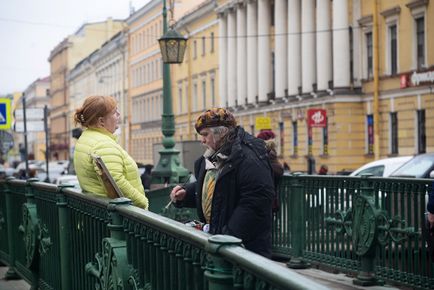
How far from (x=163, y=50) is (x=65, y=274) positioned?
470 inches

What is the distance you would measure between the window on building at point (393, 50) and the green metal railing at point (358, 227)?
3309cm

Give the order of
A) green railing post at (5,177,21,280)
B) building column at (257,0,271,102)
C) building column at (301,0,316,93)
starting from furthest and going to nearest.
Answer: building column at (257,0,271,102), building column at (301,0,316,93), green railing post at (5,177,21,280)

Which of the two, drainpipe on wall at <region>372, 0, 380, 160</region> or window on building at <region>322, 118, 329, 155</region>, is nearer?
drainpipe on wall at <region>372, 0, 380, 160</region>

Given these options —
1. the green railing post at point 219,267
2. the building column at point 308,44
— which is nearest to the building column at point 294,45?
the building column at point 308,44

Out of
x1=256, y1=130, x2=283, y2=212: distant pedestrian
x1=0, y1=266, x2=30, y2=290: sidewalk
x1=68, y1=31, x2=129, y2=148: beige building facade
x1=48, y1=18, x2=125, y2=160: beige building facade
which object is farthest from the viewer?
x1=48, y1=18, x2=125, y2=160: beige building facade

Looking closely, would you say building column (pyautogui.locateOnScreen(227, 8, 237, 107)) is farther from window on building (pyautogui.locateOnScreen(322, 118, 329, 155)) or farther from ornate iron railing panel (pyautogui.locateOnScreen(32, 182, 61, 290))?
ornate iron railing panel (pyautogui.locateOnScreen(32, 182, 61, 290))

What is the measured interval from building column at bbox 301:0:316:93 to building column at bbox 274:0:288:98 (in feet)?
11.9

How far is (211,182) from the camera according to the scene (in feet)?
19.0

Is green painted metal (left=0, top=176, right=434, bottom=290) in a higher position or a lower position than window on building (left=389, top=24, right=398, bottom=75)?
lower

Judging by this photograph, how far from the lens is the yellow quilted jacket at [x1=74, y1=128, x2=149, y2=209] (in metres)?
6.38

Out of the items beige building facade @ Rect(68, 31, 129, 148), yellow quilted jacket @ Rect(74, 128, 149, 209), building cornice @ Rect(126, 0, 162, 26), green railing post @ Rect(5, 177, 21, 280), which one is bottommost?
green railing post @ Rect(5, 177, 21, 280)

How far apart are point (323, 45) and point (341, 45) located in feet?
7.63

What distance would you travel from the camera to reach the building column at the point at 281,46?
56781mm

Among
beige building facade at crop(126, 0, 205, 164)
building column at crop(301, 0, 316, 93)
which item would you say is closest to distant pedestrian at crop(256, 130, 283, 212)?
building column at crop(301, 0, 316, 93)
